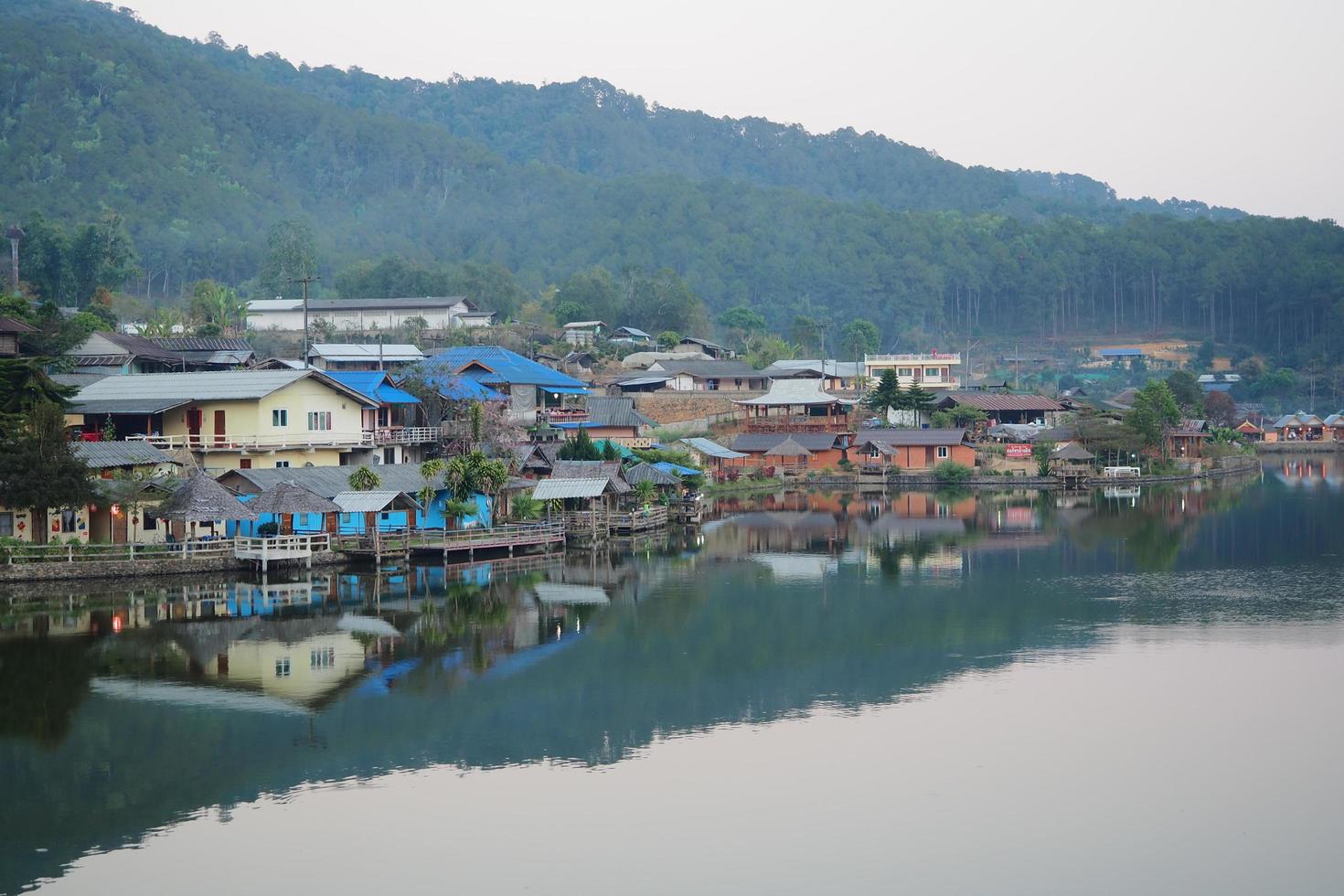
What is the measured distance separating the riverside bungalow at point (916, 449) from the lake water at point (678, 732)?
88.4 feet

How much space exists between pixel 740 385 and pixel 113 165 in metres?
83.0

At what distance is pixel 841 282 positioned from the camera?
456 feet

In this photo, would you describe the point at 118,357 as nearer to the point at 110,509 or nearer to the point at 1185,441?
the point at 110,509

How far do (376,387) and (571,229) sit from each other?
108 metres

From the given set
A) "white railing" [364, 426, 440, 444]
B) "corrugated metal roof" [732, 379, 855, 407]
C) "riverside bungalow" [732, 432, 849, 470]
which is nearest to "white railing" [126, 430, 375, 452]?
"white railing" [364, 426, 440, 444]

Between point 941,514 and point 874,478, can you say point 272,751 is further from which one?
point 874,478

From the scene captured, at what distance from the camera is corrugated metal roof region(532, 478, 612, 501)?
38.3 metres

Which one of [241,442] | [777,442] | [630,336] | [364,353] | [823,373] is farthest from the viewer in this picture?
[630,336]

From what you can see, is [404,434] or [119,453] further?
[404,434]

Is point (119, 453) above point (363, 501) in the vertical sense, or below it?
above

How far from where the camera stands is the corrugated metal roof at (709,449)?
184ft

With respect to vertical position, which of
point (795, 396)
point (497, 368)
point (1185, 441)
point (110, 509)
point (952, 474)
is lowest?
point (952, 474)

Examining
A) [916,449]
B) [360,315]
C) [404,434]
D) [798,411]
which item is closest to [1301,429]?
[916,449]

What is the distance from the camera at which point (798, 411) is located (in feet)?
213
